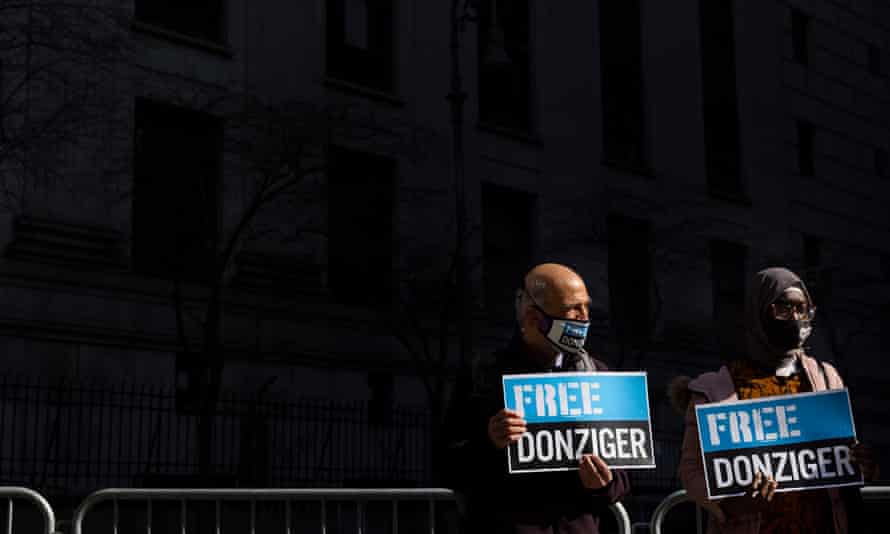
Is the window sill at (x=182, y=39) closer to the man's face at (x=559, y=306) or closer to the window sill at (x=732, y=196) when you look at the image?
the window sill at (x=732, y=196)

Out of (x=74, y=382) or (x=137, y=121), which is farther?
(x=137, y=121)

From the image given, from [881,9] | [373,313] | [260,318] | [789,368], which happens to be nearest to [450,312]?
[373,313]

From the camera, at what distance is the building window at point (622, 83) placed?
32406 millimetres

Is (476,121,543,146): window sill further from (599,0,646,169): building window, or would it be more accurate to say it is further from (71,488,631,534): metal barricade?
(71,488,631,534): metal barricade

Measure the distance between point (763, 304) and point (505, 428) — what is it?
3.65 feet

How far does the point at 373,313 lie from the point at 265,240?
109 inches

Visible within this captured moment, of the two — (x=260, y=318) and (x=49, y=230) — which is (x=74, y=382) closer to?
(x=49, y=230)

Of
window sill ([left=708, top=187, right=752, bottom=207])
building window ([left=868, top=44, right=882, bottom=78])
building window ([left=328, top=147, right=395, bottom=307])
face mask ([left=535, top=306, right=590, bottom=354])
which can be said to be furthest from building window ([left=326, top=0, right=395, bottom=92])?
face mask ([left=535, top=306, right=590, bottom=354])

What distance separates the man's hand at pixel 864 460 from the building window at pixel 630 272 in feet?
85.4

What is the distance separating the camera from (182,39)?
2344 cm

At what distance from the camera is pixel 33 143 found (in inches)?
722

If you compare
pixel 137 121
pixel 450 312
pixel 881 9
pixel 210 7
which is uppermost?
pixel 881 9

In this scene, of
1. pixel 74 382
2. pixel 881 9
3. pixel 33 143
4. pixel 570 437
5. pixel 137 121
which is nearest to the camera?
pixel 570 437

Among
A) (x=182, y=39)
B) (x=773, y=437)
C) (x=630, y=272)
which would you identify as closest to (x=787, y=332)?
(x=773, y=437)
